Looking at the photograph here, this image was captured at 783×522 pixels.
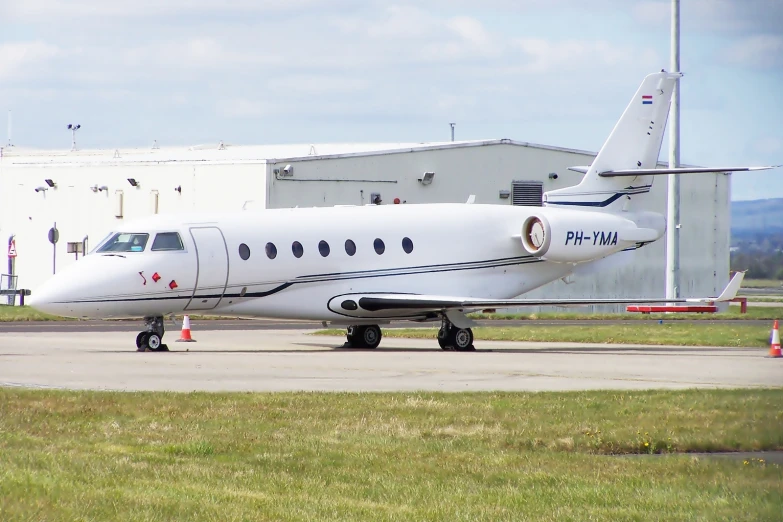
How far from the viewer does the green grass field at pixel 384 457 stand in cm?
909

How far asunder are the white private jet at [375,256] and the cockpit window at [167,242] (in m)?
0.03

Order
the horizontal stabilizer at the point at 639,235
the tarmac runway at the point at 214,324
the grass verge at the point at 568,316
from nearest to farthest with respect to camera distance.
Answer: the horizontal stabilizer at the point at 639,235 < the tarmac runway at the point at 214,324 < the grass verge at the point at 568,316

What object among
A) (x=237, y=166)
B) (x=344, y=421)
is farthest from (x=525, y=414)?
(x=237, y=166)

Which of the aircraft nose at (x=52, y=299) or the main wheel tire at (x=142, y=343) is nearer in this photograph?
the aircraft nose at (x=52, y=299)

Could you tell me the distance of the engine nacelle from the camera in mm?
29781

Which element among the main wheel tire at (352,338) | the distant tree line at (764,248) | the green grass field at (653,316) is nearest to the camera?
the distant tree line at (764,248)

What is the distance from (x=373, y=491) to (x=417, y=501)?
1.59ft

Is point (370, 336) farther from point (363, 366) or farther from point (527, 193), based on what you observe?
point (527, 193)

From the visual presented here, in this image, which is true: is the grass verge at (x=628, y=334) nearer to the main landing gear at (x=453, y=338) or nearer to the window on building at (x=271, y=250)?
the main landing gear at (x=453, y=338)

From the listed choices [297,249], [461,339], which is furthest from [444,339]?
[297,249]

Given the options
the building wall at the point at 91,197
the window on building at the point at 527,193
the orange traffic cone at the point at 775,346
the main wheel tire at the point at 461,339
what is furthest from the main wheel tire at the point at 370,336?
the window on building at the point at 527,193

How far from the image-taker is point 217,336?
32.2 metres

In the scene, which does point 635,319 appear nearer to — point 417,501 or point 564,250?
point 564,250

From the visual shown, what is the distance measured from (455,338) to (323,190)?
55.9ft
